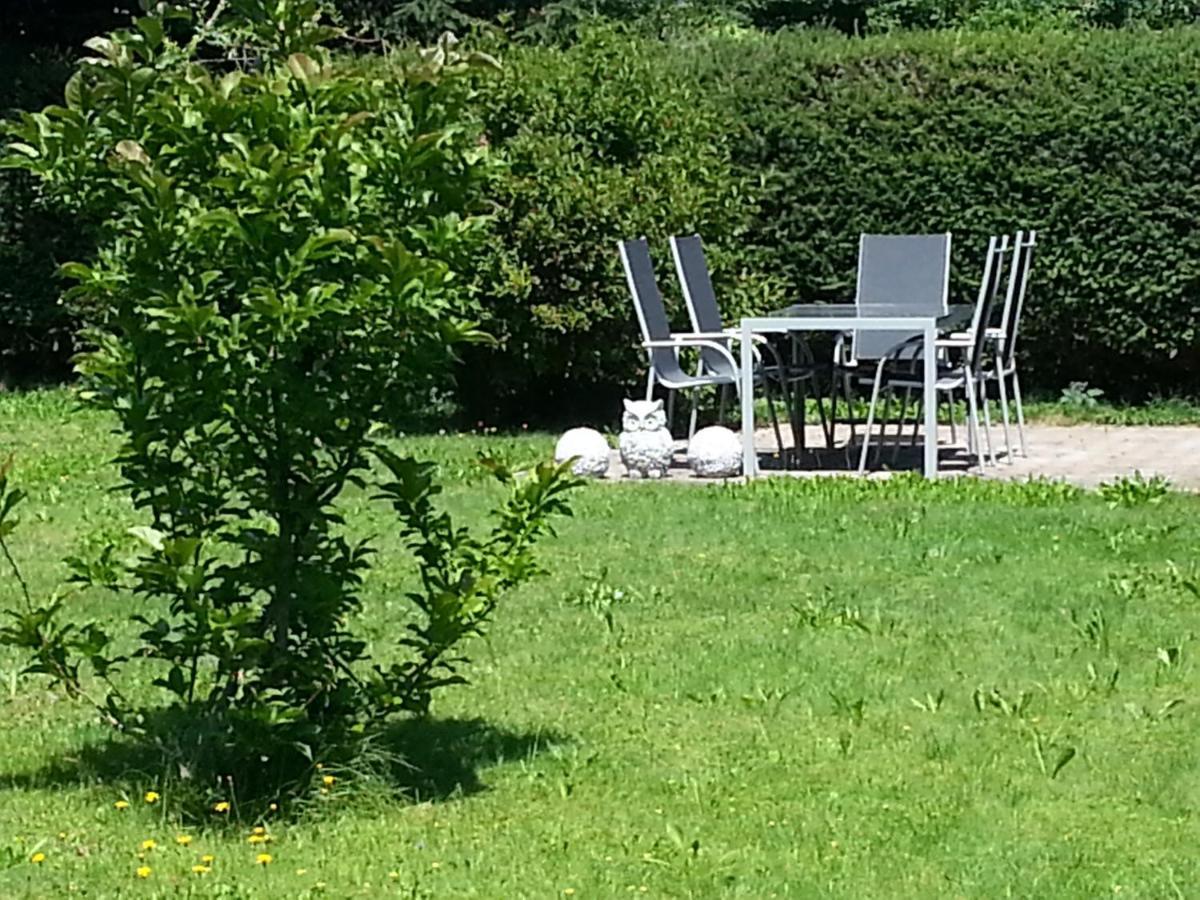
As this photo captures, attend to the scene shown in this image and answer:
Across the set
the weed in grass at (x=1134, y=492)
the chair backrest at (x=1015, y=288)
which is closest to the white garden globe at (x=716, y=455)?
the chair backrest at (x=1015, y=288)

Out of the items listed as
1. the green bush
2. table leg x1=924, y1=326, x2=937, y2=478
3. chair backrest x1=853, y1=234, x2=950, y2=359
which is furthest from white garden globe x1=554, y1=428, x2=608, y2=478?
the green bush

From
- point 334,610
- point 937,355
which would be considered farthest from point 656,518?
point 334,610

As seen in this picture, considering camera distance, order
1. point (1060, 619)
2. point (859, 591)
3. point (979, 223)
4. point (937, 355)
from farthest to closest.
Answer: point (979, 223)
point (937, 355)
point (859, 591)
point (1060, 619)

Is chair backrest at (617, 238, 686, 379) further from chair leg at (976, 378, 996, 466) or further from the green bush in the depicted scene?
the green bush

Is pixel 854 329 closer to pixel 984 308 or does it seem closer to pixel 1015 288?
pixel 984 308

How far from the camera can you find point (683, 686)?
532 centimetres

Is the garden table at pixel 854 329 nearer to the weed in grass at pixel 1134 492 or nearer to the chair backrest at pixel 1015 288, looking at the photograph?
the chair backrest at pixel 1015 288

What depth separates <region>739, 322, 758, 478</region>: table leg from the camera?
934cm

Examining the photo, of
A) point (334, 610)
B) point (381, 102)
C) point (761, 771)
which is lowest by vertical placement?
point (761, 771)

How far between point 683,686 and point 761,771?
79cm

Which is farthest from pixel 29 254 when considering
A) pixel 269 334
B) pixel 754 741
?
pixel 269 334

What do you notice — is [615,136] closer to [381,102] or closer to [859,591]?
[859,591]

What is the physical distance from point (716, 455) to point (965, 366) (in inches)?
52.4

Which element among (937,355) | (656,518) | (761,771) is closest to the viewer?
(761,771)
